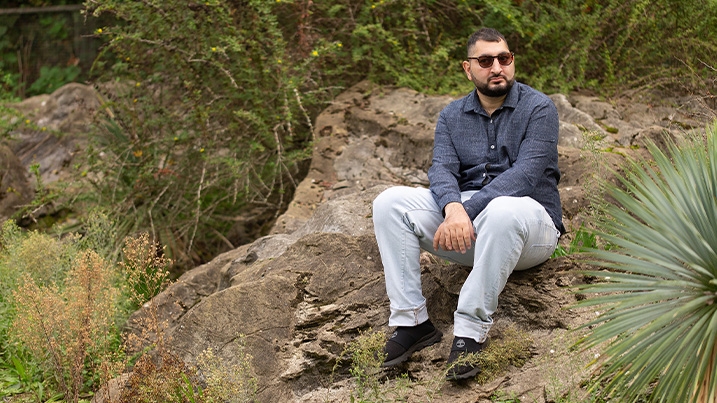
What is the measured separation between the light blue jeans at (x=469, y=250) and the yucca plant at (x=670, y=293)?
1.64ft

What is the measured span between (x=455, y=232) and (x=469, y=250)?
21 cm

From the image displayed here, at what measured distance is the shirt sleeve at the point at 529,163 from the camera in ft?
12.9

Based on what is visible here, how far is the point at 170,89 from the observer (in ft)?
26.7

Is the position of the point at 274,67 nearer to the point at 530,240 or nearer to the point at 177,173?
the point at 177,173

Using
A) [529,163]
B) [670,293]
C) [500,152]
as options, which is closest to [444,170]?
[500,152]

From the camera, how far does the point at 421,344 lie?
13.1 ft

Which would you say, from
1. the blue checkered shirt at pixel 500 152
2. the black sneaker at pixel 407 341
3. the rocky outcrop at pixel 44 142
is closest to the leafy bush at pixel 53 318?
the black sneaker at pixel 407 341

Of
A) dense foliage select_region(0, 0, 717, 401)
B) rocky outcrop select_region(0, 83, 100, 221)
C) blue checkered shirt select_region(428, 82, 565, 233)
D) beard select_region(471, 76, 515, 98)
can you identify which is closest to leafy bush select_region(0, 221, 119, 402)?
dense foliage select_region(0, 0, 717, 401)

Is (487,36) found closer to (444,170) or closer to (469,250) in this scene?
(444,170)

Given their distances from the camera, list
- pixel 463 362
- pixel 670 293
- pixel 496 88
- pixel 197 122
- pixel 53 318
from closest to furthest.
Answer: pixel 670 293, pixel 463 362, pixel 496 88, pixel 53 318, pixel 197 122

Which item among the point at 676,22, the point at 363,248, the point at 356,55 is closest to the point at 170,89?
the point at 356,55

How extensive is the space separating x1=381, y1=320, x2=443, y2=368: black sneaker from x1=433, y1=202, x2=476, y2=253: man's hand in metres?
0.44

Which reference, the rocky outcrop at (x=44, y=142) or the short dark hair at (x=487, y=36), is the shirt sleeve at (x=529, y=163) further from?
the rocky outcrop at (x=44, y=142)

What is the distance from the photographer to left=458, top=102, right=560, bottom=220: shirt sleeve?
12.9 feet
